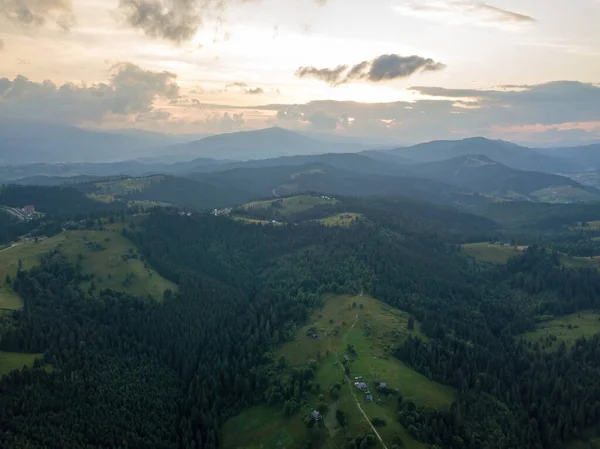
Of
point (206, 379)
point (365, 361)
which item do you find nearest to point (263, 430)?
point (206, 379)

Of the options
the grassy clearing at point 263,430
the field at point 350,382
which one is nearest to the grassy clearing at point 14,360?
the grassy clearing at point 263,430

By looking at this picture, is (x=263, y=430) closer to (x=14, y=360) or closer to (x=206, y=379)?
(x=206, y=379)

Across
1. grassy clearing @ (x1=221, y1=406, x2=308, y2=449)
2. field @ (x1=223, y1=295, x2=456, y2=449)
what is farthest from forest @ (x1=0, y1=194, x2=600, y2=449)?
field @ (x1=223, y1=295, x2=456, y2=449)

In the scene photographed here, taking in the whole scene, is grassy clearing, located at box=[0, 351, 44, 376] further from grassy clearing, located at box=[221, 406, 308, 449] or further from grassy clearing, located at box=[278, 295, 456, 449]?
grassy clearing, located at box=[278, 295, 456, 449]

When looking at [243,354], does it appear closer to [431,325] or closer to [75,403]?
[75,403]

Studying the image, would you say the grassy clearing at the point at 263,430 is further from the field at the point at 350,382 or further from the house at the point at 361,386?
the house at the point at 361,386

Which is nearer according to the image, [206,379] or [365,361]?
[206,379]

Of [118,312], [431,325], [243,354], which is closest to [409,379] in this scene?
[431,325]
